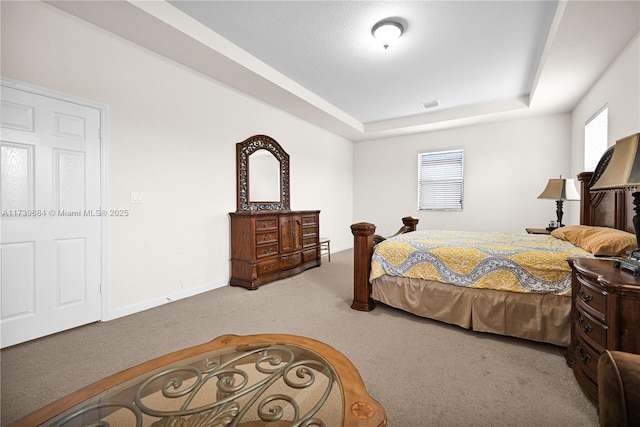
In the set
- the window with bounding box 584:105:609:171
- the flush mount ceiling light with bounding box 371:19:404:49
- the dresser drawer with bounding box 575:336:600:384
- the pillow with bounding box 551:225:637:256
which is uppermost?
the flush mount ceiling light with bounding box 371:19:404:49

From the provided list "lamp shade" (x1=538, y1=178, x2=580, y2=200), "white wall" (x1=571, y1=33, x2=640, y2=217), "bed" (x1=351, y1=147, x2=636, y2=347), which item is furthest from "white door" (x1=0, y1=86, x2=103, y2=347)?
"lamp shade" (x1=538, y1=178, x2=580, y2=200)

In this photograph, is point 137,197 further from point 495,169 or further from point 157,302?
point 495,169

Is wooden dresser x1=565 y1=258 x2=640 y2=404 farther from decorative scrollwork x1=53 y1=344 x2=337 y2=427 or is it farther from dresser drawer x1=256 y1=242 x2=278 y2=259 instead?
dresser drawer x1=256 y1=242 x2=278 y2=259

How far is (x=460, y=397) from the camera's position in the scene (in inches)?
63.5

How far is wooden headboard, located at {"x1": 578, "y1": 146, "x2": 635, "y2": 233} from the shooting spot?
97.1 inches

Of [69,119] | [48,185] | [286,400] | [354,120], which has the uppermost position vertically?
[354,120]

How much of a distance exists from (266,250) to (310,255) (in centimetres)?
106

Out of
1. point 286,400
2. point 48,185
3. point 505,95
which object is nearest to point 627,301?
point 286,400

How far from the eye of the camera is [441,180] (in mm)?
5957

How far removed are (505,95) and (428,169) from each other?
6.31ft

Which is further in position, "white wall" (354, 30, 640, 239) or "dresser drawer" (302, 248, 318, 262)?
"white wall" (354, 30, 640, 239)

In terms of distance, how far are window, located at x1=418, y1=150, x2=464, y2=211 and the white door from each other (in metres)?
5.57

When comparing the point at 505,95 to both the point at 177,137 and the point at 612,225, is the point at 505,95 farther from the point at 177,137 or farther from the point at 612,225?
the point at 177,137

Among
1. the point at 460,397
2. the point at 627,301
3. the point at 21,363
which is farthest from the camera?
the point at 21,363
